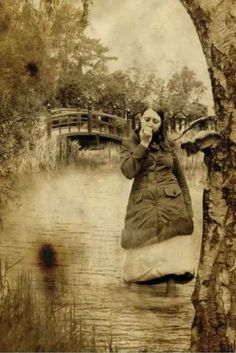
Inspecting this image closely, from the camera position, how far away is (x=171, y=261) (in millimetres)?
5098

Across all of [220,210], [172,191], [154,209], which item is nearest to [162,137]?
[172,191]

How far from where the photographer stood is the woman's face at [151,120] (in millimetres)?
5168

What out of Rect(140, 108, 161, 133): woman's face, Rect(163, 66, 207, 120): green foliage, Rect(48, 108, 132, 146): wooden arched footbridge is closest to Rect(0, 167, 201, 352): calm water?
Rect(48, 108, 132, 146): wooden arched footbridge

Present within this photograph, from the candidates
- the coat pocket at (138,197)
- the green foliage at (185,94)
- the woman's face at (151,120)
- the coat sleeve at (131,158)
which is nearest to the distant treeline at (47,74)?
the green foliage at (185,94)

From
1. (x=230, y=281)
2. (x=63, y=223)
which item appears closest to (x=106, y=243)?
(x=63, y=223)

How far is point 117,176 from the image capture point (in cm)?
521

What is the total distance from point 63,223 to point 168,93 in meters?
1.04

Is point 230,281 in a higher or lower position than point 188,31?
lower

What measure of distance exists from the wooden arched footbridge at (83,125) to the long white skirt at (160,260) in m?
0.75

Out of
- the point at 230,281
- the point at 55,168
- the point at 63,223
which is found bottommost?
the point at 230,281

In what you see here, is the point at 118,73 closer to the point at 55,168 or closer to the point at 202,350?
the point at 55,168

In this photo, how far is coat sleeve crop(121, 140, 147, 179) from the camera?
202 inches

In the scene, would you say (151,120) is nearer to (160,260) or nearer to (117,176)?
(117,176)

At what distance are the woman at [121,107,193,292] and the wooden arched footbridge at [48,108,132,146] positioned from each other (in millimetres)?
195
